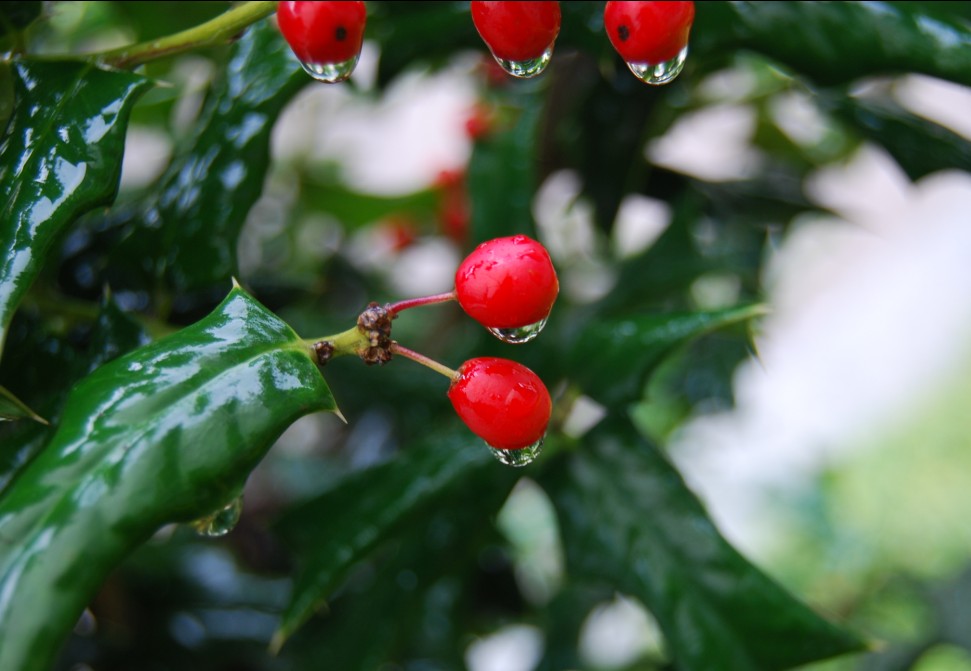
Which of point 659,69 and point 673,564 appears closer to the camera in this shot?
point 659,69

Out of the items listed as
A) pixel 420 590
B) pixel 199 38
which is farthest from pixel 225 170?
pixel 420 590

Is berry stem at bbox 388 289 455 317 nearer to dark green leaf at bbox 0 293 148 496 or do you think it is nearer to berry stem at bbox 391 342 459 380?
berry stem at bbox 391 342 459 380

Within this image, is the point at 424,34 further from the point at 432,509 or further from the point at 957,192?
the point at 957,192

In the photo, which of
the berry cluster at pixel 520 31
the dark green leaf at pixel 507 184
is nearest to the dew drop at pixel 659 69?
the berry cluster at pixel 520 31

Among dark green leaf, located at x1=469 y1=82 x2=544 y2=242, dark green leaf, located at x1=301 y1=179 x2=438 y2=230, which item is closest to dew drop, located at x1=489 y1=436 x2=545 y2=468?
dark green leaf, located at x1=469 y1=82 x2=544 y2=242

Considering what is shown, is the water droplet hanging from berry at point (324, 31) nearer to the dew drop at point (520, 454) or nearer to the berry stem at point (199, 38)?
the berry stem at point (199, 38)

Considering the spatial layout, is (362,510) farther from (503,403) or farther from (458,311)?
(458,311)

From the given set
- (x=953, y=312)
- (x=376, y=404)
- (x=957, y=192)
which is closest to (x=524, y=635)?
(x=376, y=404)
